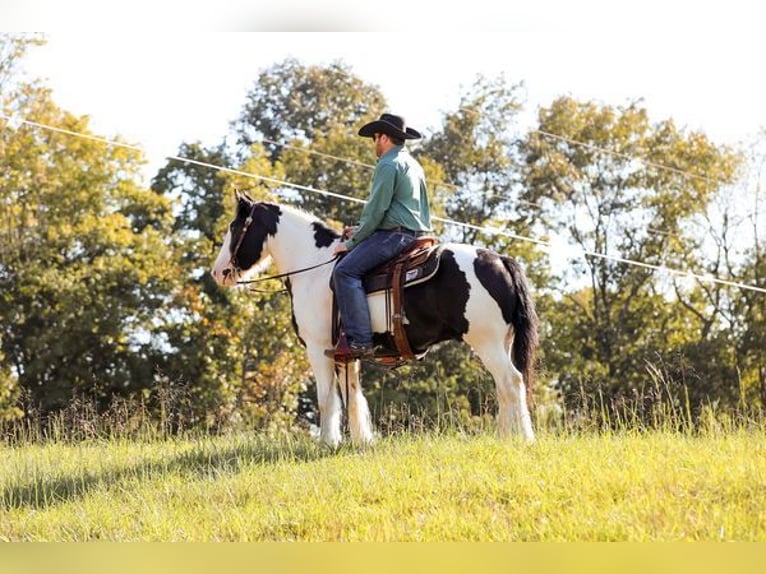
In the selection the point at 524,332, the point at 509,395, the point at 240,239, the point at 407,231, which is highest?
the point at 240,239

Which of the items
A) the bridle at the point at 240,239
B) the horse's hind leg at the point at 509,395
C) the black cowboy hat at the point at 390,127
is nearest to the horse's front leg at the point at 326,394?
the bridle at the point at 240,239

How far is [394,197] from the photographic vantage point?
8.23 m

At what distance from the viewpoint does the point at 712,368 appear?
67.2 ft

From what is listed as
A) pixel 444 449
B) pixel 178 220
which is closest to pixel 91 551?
pixel 444 449

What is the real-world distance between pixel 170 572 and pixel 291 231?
3.82m

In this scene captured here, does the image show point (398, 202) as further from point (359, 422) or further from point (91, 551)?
point (91, 551)

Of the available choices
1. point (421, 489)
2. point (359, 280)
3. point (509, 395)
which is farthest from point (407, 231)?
point (421, 489)

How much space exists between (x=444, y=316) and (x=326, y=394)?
1.22m

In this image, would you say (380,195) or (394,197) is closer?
(380,195)

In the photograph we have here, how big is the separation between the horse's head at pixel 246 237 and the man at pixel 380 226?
1.23 m

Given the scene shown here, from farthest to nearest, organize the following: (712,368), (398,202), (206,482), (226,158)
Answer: (226,158) < (712,368) < (398,202) < (206,482)

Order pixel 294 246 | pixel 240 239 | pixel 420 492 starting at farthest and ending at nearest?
pixel 240 239 → pixel 294 246 → pixel 420 492

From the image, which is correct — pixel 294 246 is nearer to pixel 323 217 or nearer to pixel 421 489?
pixel 421 489

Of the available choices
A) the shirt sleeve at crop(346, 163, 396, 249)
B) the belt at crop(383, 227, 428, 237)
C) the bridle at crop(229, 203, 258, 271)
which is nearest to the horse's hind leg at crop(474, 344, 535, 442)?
the belt at crop(383, 227, 428, 237)
